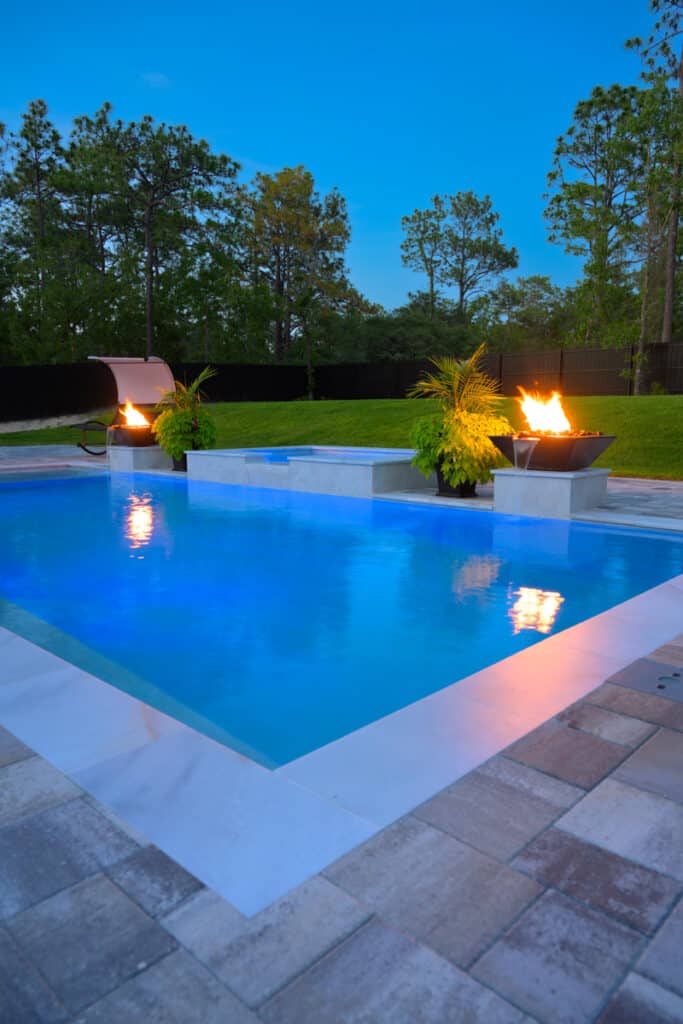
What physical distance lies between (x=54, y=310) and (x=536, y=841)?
3039 centimetres

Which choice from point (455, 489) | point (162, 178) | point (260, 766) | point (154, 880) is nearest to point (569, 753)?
point (260, 766)

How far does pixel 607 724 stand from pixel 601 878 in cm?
93

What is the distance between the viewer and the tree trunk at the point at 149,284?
28984 millimetres

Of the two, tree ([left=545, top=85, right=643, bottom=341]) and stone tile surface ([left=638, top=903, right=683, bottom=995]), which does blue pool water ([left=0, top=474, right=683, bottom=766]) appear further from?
tree ([left=545, top=85, right=643, bottom=341])

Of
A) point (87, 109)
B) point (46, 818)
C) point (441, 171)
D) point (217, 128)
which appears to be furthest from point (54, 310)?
point (46, 818)

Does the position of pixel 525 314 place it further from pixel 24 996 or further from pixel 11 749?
pixel 24 996

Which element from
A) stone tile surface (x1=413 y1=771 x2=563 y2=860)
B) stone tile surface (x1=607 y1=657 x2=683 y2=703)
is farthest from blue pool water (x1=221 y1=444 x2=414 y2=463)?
stone tile surface (x1=413 y1=771 x2=563 y2=860)

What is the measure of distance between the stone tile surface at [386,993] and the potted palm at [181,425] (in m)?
11.4

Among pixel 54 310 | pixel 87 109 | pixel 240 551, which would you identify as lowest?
pixel 240 551

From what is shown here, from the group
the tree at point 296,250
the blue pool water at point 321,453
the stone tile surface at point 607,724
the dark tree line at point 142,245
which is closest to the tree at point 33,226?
the dark tree line at point 142,245

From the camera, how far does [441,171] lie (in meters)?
40.4

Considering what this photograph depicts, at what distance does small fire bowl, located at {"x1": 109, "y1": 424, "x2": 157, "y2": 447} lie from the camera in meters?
13.4

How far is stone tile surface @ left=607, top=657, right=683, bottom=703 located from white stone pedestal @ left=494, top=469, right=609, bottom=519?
455cm

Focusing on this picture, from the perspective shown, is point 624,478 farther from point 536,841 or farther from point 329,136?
point 329,136
